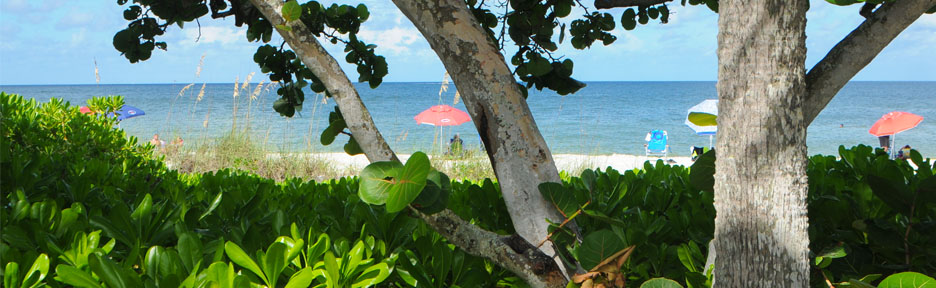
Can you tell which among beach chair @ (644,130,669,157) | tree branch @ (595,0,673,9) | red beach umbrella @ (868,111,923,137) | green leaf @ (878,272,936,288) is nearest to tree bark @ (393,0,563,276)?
green leaf @ (878,272,936,288)

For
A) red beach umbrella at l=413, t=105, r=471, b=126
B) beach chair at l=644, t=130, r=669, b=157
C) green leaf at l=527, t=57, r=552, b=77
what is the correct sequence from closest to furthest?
green leaf at l=527, t=57, r=552, b=77 < red beach umbrella at l=413, t=105, r=471, b=126 < beach chair at l=644, t=130, r=669, b=157

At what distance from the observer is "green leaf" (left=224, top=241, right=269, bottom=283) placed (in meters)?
1.15

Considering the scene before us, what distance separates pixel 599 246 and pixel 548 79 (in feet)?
3.61

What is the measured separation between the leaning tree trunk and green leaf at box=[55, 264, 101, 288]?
1.07 m

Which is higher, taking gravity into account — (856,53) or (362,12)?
(362,12)

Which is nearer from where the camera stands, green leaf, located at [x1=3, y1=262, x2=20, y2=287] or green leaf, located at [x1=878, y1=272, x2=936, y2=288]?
green leaf, located at [x1=878, y1=272, x2=936, y2=288]

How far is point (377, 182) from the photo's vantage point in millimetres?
1188

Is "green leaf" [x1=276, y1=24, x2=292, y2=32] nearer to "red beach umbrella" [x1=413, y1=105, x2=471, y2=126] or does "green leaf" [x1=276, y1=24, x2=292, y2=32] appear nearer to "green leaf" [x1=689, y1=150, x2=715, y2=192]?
"green leaf" [x1=689, y1=150, x2=715, y2=192]

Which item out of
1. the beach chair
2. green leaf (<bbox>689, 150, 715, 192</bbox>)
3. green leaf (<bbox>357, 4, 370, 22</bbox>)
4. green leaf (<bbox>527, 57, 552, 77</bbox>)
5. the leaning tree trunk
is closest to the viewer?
the leaning tree trunk

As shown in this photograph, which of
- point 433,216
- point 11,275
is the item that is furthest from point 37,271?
point 433,216

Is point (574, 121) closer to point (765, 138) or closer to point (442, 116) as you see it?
point (442, 116)

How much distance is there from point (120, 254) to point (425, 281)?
2.26 feet

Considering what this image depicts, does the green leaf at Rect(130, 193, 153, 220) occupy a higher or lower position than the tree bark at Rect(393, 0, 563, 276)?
lower

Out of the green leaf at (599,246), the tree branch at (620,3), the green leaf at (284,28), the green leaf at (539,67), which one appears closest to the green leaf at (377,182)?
the green leaf at (599,246)
